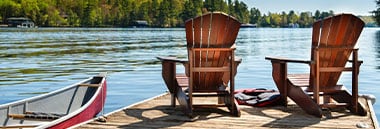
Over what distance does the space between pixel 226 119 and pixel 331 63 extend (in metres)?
1.59

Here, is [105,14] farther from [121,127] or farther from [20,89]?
[121,127]

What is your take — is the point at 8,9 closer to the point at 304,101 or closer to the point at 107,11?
the point at 107,11

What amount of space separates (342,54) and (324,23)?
49cm

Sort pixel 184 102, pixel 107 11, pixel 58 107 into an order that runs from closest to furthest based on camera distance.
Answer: pixel 184 102 < pixel 58 107 < pixel 107 11

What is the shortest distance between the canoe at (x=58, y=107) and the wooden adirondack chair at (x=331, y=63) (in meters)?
2.96

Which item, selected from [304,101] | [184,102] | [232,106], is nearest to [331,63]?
[304,101]

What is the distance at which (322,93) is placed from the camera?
25.0 ft

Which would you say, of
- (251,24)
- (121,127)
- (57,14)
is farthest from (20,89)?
(251,24)

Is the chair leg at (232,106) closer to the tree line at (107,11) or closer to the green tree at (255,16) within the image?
the tree line at (107,11)

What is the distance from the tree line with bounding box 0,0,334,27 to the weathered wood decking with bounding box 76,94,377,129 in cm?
13436

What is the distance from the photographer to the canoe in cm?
747

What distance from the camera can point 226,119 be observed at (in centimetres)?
675

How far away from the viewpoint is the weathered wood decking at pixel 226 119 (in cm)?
639

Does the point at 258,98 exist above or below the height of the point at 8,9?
below
